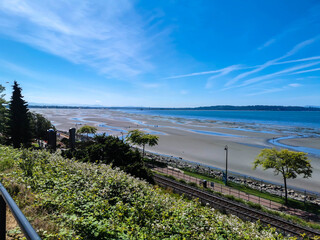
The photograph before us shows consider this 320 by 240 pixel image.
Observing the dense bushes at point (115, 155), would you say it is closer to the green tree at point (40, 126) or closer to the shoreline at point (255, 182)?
the shoreline at point (255, 182)

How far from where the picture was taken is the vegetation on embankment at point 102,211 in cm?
381

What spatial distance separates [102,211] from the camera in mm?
4602

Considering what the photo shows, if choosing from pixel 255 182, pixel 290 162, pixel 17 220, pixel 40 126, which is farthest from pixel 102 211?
pixel 40 126

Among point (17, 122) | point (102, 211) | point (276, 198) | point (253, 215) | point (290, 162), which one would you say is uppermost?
point (17, 122)

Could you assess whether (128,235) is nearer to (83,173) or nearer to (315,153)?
(83,173)

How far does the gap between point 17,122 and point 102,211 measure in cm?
2907

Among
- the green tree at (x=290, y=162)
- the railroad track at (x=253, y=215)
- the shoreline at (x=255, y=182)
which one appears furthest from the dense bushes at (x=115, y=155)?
the shoreline at (x=255, y=182)

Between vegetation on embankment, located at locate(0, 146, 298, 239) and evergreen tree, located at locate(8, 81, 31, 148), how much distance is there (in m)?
24.4

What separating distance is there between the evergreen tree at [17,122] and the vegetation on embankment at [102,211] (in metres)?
24.4

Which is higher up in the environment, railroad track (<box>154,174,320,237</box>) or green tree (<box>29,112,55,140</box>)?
green tree (<box>29,112,55,140</box>)

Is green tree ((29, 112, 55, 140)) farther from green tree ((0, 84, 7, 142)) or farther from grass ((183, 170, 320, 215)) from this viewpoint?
grass ((183, 170, 320, 215))

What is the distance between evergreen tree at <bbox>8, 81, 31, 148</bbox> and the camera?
86.0 feet

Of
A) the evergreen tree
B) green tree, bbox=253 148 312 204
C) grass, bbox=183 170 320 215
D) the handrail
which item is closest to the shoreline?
grass, bbox=183 170 320 215

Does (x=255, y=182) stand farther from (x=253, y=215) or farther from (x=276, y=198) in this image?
(x=253, y=215)
